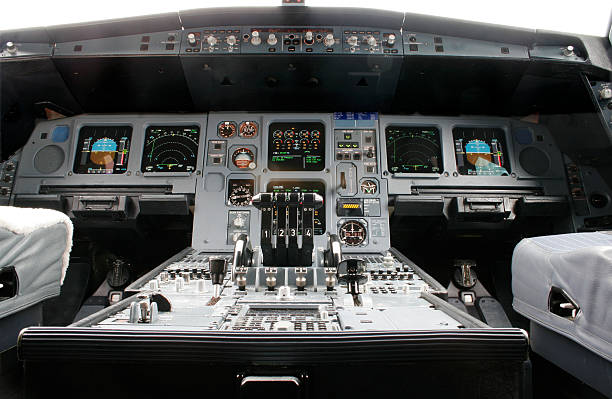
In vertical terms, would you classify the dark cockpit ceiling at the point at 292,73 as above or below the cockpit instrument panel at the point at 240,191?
above

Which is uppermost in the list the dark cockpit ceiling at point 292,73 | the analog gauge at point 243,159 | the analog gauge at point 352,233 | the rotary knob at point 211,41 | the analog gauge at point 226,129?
the rotary knob at point 211,41

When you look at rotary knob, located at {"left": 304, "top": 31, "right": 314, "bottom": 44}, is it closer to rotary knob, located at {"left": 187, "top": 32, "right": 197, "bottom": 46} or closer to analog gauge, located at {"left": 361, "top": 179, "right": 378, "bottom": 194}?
rotary knob, located at {"left": 187, "top": 32, "right": 197, "bottom": 46}

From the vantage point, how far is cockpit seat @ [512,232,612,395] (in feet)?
4.21

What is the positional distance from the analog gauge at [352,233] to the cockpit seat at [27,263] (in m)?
1.78

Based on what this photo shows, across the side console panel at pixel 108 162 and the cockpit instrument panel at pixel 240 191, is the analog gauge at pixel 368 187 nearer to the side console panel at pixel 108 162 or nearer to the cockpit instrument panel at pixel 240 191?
the cockpit instrument panel at pixel 240 191

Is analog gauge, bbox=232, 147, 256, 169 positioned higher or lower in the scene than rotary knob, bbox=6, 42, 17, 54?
lower

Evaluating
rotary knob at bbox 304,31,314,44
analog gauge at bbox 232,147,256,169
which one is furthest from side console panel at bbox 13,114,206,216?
rotary knob at bbox 304,31,314,44

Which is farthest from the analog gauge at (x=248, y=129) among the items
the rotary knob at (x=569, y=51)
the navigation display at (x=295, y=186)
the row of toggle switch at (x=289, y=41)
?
the rotary knob at (x=569, y=51)

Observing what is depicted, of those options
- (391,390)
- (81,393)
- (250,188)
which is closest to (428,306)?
(391,390)

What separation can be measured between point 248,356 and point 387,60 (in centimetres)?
247

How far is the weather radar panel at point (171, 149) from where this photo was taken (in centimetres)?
314

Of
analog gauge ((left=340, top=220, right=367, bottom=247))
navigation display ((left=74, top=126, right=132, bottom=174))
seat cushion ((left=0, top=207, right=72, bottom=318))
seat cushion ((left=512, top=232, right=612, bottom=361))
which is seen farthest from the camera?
navigation display ((left=74, top=126, right=132, bottom=174))

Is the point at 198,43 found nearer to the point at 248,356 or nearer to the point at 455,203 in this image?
the point at 455,203

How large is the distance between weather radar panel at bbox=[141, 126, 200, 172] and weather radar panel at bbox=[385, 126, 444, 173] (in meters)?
1.59
